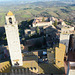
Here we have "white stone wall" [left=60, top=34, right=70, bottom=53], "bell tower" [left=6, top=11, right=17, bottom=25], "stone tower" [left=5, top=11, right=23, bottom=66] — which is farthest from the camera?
"white stone wall" [left=60, top=34, right=70, bottom=53]

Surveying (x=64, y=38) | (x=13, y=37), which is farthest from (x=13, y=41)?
(x=64, y=38)

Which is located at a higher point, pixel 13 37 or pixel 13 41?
pixel 13 37

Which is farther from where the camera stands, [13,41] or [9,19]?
[13,41]

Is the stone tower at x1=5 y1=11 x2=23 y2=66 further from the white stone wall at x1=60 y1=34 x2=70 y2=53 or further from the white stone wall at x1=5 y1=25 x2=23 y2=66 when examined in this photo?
the white stone wall at x1=60 y1=34 x2=70 y2=53

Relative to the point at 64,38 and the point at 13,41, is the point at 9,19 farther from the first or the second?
the point at 64,38

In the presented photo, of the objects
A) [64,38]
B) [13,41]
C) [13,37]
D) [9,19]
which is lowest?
[64,38]

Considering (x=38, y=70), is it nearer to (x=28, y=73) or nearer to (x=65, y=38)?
(x=28, y=73)

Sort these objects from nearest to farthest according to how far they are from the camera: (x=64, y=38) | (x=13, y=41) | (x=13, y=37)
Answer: (x=13, y=37) → (x=13, y=41) → (x=64, y=38)

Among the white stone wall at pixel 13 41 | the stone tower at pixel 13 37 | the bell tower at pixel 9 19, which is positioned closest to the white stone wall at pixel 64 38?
the white stone wall at pixel 13 41

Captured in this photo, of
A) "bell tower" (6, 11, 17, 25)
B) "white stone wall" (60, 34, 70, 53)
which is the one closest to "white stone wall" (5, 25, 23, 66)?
"bell tower" (6, 11, 17, 25)
